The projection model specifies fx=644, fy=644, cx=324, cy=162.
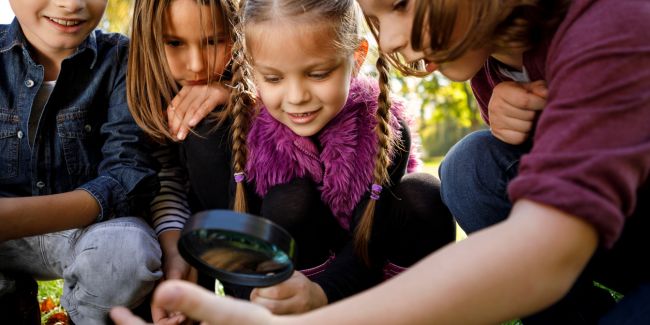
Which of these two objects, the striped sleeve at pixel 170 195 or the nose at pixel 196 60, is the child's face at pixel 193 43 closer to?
the nose at pixel 196 60

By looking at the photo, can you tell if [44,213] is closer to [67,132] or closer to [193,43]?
[67,132]

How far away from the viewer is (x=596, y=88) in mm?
1027

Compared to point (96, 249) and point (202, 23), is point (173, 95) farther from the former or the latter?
point (96, 249)

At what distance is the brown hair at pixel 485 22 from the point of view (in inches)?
49.7

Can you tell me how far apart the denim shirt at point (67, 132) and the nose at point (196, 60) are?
23 cm

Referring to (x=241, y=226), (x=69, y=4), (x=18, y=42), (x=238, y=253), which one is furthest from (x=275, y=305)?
Answer: (x=18, y=42)

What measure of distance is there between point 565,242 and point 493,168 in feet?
2.28

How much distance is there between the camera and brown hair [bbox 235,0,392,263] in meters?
1.87

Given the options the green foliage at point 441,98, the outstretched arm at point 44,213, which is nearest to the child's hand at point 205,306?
the outstretched arm at point 44,213

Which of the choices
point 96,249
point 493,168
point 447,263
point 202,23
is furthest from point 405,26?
point 96,249

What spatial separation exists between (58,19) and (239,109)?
0.63 metres

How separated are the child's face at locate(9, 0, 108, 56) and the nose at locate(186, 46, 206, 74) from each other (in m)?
0.32

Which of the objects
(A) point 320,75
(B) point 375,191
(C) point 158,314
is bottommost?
(C) point 158,314

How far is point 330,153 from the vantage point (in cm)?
198
